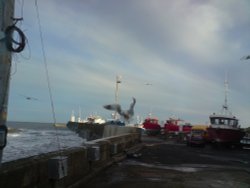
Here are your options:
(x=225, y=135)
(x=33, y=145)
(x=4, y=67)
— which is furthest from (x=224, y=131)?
(x=4, y=67)

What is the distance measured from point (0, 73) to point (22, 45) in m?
1.07

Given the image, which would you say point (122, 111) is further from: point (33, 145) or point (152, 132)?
point (33, 145)

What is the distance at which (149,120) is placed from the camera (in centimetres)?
7362

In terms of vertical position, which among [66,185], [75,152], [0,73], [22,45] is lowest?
[66,185]

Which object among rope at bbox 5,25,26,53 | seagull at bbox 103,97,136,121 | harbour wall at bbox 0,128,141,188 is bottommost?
harbour wall at bbox 0,128,141,188

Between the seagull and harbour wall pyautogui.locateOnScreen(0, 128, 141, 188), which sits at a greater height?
the seagull

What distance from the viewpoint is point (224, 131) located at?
44.0 metres

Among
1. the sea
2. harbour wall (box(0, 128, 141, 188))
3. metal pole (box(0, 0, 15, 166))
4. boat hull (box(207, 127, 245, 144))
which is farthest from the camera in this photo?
boat hull (box(207, 127, 245, 144))

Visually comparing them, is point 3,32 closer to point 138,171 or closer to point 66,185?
point 66,185

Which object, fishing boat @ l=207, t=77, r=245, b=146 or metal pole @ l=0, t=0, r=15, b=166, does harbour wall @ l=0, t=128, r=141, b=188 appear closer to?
metal pole @ l=0, t=0, r=15, b=166

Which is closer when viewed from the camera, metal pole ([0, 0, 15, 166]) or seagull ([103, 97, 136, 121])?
metal pole ([0, 0, 15, 166])

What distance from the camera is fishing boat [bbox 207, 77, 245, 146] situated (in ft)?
145

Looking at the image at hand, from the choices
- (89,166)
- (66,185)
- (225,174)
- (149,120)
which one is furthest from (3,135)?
A: (149,120)

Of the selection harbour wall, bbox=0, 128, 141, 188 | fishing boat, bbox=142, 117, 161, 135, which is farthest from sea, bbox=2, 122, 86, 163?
fishing boat, bbox=142, 117, 161, 135
